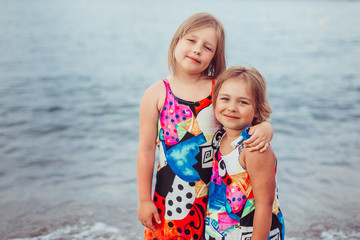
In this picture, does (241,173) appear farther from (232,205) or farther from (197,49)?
(197,49)

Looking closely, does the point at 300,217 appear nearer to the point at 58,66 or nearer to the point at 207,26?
the point at 207,26

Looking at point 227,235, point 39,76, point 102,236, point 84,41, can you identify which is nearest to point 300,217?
point 102,236

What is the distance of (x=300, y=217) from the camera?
4.00m

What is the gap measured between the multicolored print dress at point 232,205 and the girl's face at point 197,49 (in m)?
0.51

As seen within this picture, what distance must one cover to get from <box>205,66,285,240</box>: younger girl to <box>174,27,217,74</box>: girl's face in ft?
0.58

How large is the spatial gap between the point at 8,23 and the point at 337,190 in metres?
21.6

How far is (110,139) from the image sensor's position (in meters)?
6.52

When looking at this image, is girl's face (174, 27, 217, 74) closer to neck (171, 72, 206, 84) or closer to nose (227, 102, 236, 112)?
neck (171, 72, 206, 84)

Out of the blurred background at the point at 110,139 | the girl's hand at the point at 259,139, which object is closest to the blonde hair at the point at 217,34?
the girl's hand at the point at 259,139

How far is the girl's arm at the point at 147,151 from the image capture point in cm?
215

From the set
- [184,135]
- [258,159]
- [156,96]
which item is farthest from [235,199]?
[156,96]

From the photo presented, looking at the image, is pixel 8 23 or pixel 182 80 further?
pixel 8 23

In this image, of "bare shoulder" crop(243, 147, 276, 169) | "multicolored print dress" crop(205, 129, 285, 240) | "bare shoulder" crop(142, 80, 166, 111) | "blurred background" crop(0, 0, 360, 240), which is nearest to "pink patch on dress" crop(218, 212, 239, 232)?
"multicolored print dress" crop(205, 129, 285, 240)

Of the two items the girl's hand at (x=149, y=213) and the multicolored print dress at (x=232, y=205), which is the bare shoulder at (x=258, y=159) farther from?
the girl's hand at (x=149, y=213)
